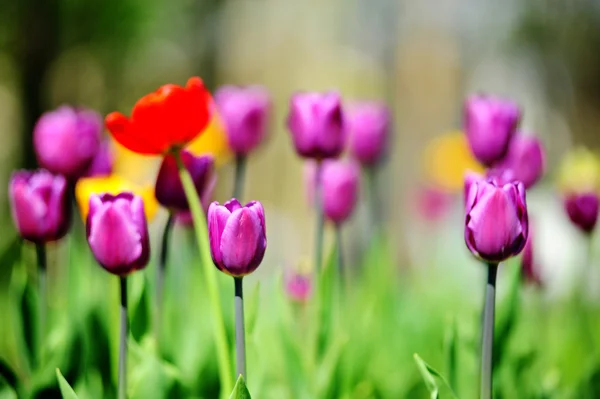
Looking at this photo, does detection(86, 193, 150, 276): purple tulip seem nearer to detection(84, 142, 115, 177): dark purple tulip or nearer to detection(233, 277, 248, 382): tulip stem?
detection(233, 277, 248, 382): tulip stem

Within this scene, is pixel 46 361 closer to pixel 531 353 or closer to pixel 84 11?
pixel 531 353

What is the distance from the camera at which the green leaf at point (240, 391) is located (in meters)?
0.71

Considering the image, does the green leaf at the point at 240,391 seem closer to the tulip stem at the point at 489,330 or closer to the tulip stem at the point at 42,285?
the tulip stem at the point at 489,330

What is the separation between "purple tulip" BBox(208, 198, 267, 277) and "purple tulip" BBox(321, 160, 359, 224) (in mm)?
631

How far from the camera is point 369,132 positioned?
1506 mm

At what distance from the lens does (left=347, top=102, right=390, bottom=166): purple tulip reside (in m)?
1.49

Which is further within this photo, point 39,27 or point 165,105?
point 39,27

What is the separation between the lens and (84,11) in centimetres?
524

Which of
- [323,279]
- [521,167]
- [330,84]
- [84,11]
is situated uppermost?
[84,11]

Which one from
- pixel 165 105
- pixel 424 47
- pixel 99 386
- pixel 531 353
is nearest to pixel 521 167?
pixel 531 353

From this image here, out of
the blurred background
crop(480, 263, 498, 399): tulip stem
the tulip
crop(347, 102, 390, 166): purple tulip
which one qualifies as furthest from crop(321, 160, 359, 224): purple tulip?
the blurred background

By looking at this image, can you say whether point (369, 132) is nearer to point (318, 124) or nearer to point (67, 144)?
point (318, 124)

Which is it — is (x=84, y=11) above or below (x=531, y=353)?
above

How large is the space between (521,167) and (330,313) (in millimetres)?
407
